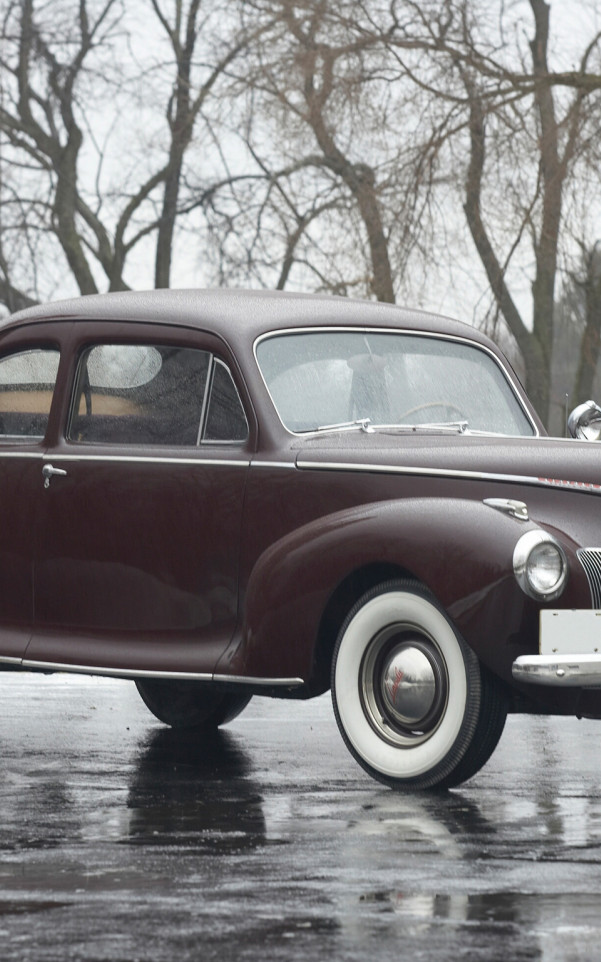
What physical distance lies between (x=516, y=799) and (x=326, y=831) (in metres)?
1.06

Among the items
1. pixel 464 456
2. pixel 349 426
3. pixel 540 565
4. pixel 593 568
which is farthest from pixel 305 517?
pixel 593 568

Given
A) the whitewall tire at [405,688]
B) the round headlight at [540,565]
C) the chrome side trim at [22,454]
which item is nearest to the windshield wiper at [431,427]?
the whitewall tire at [405,688]

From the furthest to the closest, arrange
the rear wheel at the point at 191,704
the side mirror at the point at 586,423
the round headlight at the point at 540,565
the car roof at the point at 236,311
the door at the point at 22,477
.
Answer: the rear wheel at the point at 191,704 → the side mirror at the point at 586,423 → the door at the point at 22,477 → the car roof at the point at 236,311 → the round headlight at the point at 540,565

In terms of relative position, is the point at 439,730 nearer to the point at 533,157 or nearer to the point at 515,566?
the point at 515,566

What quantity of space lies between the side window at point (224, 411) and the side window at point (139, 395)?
1.8 inches

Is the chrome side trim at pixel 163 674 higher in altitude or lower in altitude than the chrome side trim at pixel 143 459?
lower

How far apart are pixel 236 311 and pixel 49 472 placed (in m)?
0.99

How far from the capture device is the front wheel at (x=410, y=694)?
275 inches

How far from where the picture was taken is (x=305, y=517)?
24.6 feet

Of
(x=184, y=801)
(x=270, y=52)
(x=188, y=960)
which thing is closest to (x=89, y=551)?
(x=184, y=801)

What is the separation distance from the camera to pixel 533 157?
17.4 metres

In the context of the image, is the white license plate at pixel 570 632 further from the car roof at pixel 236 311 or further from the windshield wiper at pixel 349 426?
the car roof at pixel 236 311

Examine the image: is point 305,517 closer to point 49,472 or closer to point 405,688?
point 405,688

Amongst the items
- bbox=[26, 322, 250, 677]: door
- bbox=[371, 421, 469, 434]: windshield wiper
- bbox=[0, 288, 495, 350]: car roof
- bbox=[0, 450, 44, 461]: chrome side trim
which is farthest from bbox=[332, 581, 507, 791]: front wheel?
bbox=[0, 450, 44, 461]: chrome side trim
